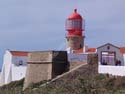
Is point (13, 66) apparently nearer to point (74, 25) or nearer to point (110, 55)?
point (74, 25)

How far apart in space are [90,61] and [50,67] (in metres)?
2.57

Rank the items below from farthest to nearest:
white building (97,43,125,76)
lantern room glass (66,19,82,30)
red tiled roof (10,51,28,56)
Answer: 1. lantern room glass (66,19,82,30)
2. red tiled roof (10,51,28,56)
3. white building (97,43,125,76)

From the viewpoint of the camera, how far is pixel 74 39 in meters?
39.0

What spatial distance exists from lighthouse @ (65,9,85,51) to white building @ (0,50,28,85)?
3.24 meters

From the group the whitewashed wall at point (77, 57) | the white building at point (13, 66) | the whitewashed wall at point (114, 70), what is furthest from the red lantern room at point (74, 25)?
the whitewashed wall at point (114, 70)

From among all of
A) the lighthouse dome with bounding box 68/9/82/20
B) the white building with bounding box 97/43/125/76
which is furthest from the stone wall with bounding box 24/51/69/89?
the lighthouse dome with bounding box 68/9/82/20

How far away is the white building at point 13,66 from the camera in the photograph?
3677cm

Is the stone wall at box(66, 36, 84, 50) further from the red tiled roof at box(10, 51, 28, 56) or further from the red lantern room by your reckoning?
the red tiled roof at box(10, 51, 28, 56)

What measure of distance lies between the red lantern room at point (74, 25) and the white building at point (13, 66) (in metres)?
3.55

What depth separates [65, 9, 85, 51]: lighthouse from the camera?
3872 centimetres

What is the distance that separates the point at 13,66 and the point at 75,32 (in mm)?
4962

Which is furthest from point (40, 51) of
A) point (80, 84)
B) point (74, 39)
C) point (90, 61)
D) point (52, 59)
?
point (80, 84)

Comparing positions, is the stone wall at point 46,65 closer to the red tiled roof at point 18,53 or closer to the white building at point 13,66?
the white building at point 13,66

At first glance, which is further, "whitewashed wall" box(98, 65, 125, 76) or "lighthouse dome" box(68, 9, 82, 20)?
"lighthouse dome" box(68, 9, 82, 20)
